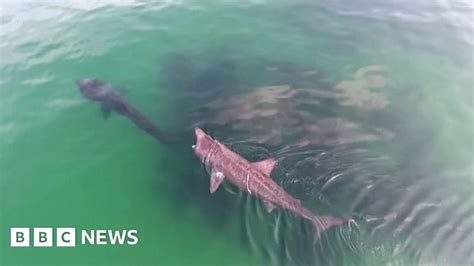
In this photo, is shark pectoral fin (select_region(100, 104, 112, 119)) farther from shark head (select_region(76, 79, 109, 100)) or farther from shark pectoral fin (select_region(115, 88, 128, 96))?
shark pectoral fin (select_region(115, 88, 128, 96))

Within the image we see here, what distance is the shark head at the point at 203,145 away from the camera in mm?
18094

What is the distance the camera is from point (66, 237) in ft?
54.2

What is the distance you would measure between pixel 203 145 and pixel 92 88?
7136 millimetres

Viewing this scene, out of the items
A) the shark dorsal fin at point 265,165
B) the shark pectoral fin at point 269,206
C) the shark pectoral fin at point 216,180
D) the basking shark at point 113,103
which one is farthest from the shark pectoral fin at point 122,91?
the shark pectoral fin at point 269,206

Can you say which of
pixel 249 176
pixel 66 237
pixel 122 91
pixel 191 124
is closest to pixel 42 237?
pixel 66 237

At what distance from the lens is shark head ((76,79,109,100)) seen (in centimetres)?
2147

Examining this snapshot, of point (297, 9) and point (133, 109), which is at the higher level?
point (297, 9)

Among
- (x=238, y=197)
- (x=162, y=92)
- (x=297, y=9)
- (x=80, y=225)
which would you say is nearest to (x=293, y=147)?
(x=238, y=197)

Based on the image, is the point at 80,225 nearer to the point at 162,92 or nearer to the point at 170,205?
the point at 170,205

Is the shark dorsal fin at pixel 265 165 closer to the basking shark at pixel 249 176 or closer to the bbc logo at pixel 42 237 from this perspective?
the basking shark at pixel 249 176

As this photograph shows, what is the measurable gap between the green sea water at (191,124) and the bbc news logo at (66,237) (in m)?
0.23

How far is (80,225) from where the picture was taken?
16953 millimetres

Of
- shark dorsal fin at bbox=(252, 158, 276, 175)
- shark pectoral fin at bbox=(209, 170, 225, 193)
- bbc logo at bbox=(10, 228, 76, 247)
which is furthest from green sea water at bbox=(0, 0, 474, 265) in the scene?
shark dorsal fin at bbox=(252, 158, 276, 175)

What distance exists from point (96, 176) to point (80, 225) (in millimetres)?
2242
